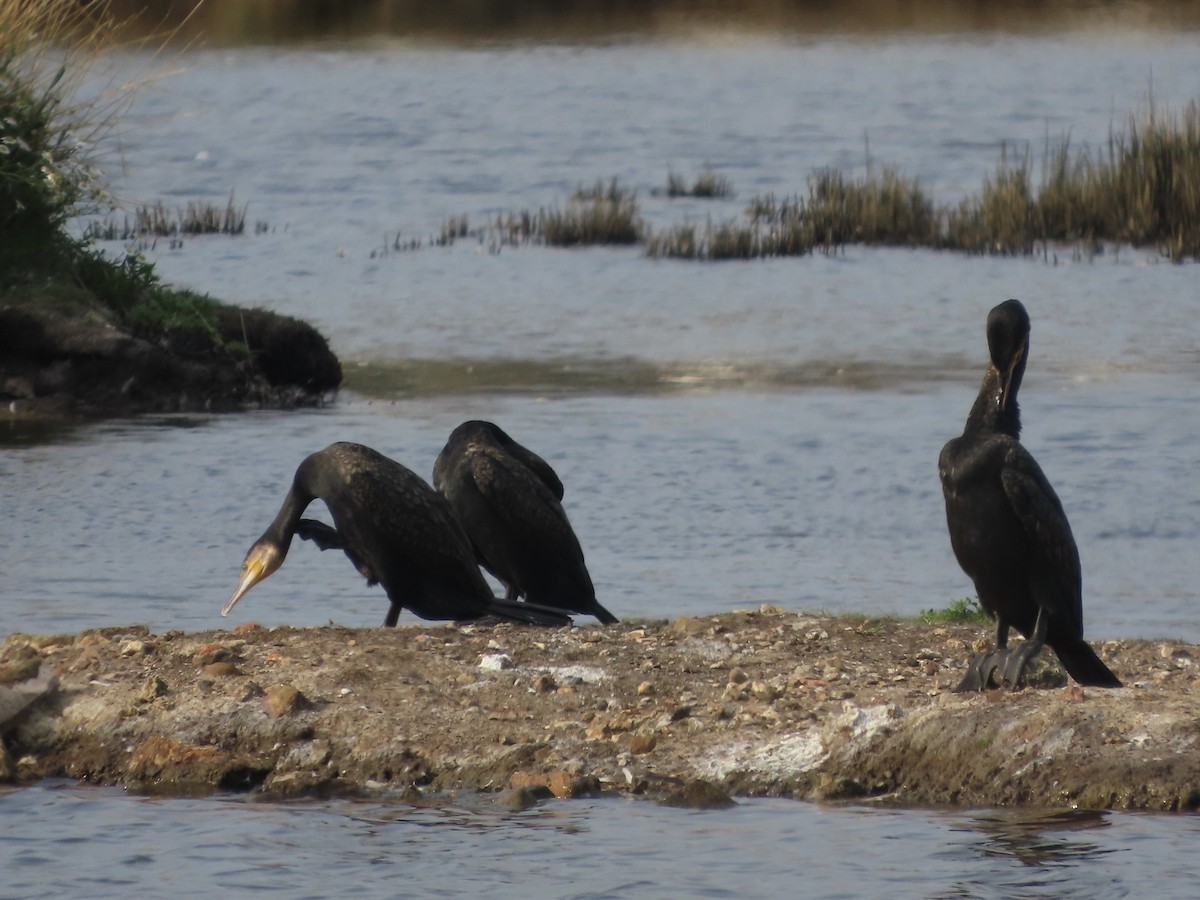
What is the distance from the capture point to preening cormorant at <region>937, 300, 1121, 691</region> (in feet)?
23.0

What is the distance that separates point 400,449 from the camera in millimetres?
13789

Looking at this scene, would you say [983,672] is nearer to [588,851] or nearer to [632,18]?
[588,851]

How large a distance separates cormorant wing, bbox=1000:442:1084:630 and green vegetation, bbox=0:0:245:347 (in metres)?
8.39

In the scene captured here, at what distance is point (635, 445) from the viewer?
13.9m

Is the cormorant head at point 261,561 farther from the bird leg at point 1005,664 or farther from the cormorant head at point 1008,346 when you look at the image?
the cormorant head at point 1008,346

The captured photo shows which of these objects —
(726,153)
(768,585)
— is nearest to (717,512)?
Answer: (768,585)

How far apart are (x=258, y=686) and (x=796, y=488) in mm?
5536

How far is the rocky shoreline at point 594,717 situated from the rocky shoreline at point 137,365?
704 cm

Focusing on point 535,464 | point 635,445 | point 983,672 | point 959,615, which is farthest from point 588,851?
point 635,445

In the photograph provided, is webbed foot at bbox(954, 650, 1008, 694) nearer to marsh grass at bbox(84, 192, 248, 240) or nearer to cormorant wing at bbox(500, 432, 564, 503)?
cormorant wing at bbox(500, 432, 564, 503)

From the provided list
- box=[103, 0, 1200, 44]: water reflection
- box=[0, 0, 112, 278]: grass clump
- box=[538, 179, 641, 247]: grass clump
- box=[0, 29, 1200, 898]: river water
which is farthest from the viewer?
box=[103, 0, 1200, 44]: water reflection

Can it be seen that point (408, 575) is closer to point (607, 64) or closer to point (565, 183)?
point (565, 183)

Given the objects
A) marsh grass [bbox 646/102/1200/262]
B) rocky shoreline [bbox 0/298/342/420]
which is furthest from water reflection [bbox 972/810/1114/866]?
marsh grass [bbox 646/102/1200/262]

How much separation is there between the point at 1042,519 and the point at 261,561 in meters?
3.23
